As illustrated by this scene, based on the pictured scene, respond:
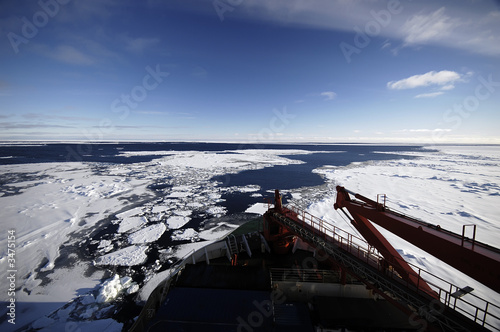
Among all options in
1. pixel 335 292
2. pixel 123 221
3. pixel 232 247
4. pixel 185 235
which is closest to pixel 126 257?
pixel 185 235

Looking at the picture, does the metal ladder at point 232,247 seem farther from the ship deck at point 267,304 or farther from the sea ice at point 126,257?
the sea ice at point 126,257

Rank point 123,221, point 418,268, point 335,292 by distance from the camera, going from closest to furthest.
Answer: point 418,268 < point 335,292 < point 123,221

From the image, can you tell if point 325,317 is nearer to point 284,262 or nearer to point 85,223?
point 284,262

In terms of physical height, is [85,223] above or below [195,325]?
below

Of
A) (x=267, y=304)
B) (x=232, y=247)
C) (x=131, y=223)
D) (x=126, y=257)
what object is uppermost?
(x=267, y=304)

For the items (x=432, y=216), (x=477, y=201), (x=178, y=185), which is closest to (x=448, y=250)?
(x=432, y=216)

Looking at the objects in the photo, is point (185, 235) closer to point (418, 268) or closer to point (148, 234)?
point (148, 234)
